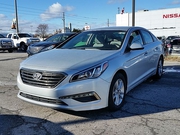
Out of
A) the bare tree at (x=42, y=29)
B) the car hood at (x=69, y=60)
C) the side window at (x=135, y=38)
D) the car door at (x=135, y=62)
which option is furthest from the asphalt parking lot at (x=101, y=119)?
the bare tree at (x=42, y=29)

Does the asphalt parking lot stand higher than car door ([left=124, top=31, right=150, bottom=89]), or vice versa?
car door ([left=124, top=31, right=150, bottom=89])

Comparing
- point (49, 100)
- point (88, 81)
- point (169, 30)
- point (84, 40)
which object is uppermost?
point (169, 30)

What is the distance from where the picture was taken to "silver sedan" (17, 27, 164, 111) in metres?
3.19

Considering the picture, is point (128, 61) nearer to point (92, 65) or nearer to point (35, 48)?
point (92, 65)

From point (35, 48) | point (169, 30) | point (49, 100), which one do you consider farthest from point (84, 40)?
point (169, 30)

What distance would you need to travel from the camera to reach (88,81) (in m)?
3.19

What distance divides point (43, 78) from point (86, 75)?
702 mm

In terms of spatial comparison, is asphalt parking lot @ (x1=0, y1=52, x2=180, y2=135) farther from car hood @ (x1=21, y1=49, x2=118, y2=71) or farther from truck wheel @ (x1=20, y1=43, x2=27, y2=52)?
truck wheel @ (x1=20, y1=43, x2=27, y2=52)

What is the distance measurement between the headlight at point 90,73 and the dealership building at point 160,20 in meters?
44.6

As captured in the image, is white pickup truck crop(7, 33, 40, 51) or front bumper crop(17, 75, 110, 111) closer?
front bumper crop(17, 75, 110, 111)

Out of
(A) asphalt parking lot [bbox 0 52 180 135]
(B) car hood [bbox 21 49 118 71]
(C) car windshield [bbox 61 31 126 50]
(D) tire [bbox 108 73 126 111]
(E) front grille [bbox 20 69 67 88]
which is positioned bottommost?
(A) asphalt parking lot [bbox 0 52 180 135]

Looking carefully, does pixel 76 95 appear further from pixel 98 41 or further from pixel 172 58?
pixel 172 58

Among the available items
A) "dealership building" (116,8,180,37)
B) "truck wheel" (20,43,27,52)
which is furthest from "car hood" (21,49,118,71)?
"dealership building" (116,8,180,37)

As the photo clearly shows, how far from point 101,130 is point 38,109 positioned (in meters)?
1.45
